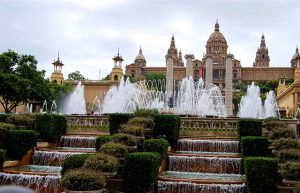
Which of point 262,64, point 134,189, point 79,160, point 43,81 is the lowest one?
point 134,189

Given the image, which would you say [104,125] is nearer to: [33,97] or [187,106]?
[187,106]

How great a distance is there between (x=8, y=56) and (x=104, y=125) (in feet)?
67.0

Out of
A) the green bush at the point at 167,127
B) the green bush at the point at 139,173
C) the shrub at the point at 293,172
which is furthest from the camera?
the green bush at the point at 167,127

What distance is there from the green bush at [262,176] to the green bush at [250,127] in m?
6.48

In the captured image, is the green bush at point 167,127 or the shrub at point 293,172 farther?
the green bush at point 167,127

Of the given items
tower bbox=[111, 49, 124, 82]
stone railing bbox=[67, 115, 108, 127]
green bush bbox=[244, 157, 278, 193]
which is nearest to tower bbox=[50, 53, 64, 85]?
tower bbox=[111, 49, 124, 82]

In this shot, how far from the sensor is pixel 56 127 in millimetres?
20234

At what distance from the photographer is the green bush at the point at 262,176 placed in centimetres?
1177

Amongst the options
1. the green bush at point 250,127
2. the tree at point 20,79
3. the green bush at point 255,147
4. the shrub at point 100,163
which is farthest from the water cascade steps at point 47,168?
the tree at point 20,79

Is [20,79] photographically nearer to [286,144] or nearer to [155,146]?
[155,146]

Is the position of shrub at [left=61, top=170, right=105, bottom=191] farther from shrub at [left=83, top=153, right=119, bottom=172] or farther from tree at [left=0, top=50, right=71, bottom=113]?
tree at [left=0, top=50, right=71, bottom=113]

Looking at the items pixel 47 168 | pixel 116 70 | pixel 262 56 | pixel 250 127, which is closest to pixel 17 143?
pixel 47 168

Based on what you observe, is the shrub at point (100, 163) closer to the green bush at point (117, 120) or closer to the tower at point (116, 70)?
the green bush at point (117, 120)

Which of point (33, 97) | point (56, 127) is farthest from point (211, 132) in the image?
point (33, 97)
